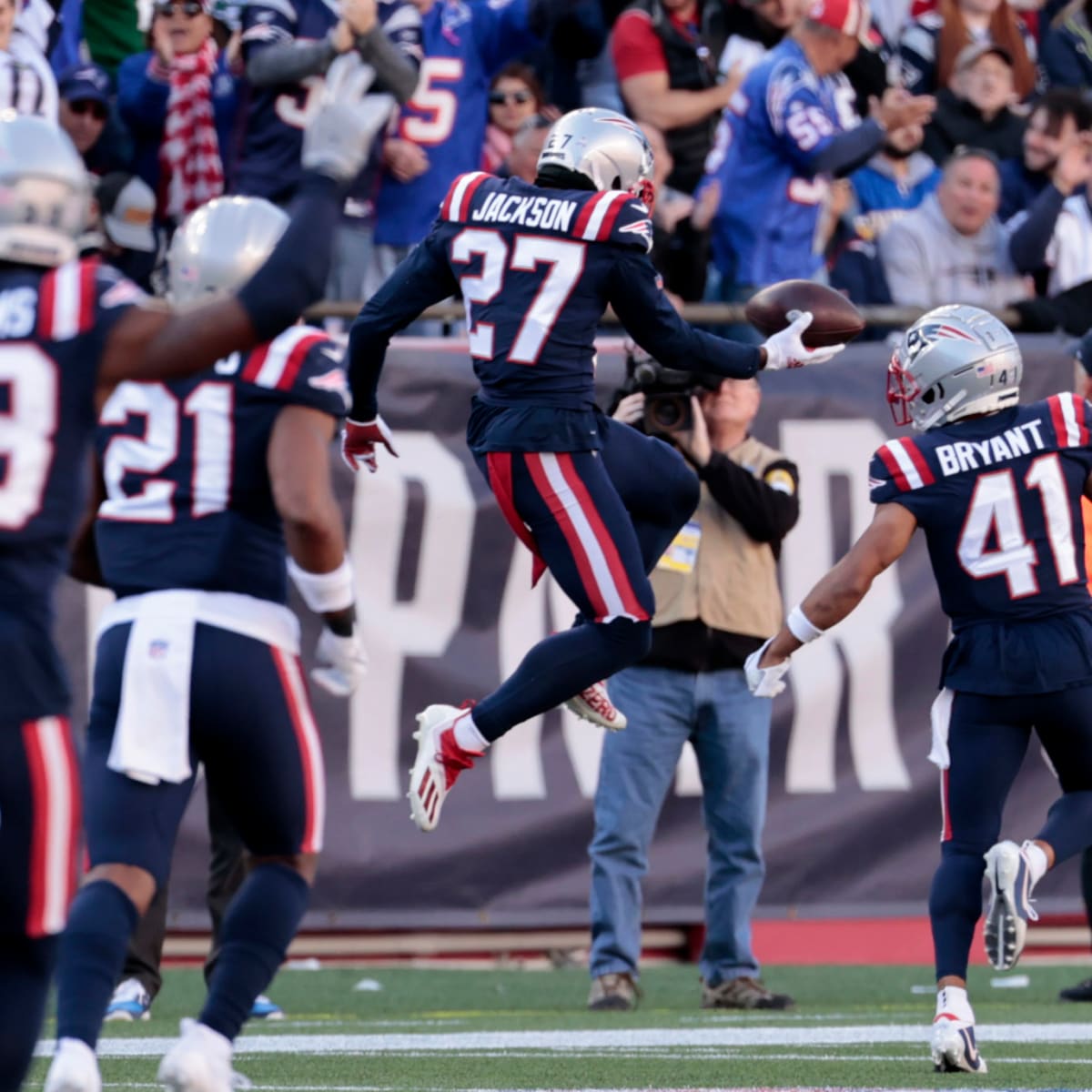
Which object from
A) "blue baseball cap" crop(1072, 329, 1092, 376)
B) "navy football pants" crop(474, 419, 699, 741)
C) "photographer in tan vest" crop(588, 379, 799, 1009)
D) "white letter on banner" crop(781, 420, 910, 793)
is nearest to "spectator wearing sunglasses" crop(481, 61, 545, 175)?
"white letter on banner" crop(781, 420, 910, 793)

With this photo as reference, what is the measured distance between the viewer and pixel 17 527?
302cm

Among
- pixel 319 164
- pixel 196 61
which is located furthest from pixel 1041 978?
pixel 319 164

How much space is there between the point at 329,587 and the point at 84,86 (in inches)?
196

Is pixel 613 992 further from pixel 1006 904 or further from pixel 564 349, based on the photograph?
pixel 564 349

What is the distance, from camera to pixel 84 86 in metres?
8.68

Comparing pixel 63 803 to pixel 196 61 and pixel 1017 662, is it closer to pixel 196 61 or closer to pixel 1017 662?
pixel 1017 662

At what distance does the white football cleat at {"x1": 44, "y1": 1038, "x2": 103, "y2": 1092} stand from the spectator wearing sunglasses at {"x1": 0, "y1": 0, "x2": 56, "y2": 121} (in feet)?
16.9

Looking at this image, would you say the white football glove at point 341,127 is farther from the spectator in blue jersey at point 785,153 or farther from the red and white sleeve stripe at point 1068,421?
the spectator in blue jersey at point 785,153

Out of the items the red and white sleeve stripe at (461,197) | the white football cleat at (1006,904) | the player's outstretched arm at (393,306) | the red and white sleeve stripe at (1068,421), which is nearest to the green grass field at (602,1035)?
the white football cleat at (1006,904)

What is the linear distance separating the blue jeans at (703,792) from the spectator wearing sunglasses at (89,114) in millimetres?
3383

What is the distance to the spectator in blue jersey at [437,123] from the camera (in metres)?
8.87

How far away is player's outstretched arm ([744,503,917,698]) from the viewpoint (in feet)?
16.9

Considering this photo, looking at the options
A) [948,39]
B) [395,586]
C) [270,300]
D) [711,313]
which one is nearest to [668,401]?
[711,313]

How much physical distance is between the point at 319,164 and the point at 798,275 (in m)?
5.87
